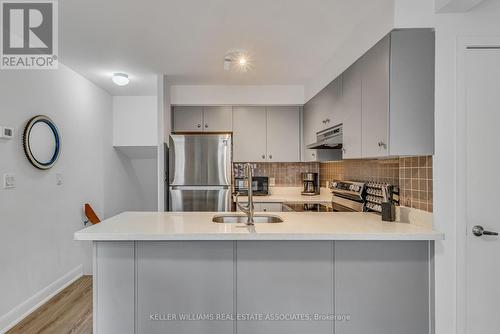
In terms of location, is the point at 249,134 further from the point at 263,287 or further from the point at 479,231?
the point at 479,231

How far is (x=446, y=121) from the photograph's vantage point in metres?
1.80

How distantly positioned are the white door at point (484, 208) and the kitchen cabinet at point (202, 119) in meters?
2.78

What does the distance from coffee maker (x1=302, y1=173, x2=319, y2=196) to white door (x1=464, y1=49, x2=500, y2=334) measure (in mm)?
2455

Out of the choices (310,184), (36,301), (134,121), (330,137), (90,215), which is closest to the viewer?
(36,301)

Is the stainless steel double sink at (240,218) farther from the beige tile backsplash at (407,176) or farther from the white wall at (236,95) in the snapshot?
the white wall at (236,95)

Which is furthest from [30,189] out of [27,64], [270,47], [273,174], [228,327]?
[273,174]

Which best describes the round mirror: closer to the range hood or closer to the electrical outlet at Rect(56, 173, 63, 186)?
the electrical outlet at Rect(56, 173, 63, 186)

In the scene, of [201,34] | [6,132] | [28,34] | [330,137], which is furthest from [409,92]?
[6,132]

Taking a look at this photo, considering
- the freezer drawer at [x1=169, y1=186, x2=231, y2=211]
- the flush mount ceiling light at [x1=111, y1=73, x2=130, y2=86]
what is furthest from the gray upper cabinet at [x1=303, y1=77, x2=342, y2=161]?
the flush mount ceiling light at [x1=111, y1=73, x2=130, y2=86]

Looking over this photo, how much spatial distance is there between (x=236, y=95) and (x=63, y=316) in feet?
9.86

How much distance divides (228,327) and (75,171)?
2.75 m

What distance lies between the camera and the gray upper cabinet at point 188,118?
3924mm

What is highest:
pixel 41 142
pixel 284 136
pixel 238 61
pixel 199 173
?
pixel 238 61

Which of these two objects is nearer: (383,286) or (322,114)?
(383,286)
